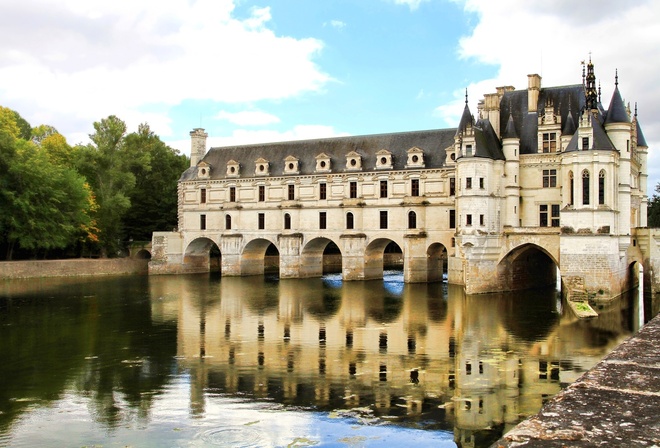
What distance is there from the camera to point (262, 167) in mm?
50094

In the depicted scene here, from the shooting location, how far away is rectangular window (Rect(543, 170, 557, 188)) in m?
36.3

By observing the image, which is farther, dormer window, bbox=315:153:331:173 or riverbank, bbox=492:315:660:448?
dormer window, bbox=315:153:331:173

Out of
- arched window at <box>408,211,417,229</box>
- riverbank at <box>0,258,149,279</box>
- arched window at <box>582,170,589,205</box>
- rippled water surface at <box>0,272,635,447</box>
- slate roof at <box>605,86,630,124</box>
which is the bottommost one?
rippled water surface at <box>0,272,635,447</box>

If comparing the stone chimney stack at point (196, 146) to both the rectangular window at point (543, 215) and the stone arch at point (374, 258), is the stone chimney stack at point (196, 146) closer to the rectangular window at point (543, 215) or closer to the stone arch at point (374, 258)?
the stone arch at point (374, 258)

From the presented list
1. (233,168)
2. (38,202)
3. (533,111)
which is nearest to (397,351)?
(533,111)

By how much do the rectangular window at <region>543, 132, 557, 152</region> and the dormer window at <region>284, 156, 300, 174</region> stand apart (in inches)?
732

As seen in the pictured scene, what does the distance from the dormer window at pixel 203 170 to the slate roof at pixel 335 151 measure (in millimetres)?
371

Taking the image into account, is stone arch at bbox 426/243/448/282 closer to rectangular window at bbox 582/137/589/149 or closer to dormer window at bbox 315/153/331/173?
dormer window at bbox 315/153/331/173

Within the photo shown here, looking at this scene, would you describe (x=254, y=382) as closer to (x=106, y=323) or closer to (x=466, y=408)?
(x=466, y=408)

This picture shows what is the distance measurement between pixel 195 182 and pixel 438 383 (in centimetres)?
3996

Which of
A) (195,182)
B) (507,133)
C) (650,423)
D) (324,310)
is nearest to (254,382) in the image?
(650,423)

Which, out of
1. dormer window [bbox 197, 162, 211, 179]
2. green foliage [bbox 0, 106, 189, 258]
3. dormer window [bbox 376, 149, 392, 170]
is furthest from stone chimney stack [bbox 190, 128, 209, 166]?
dormer window [bbox 376, 149, 392, 170]

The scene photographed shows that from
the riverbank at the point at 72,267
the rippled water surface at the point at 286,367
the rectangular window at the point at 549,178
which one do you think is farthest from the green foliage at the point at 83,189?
the rectangular window at the point at 549,178

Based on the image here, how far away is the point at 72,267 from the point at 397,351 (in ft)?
117
